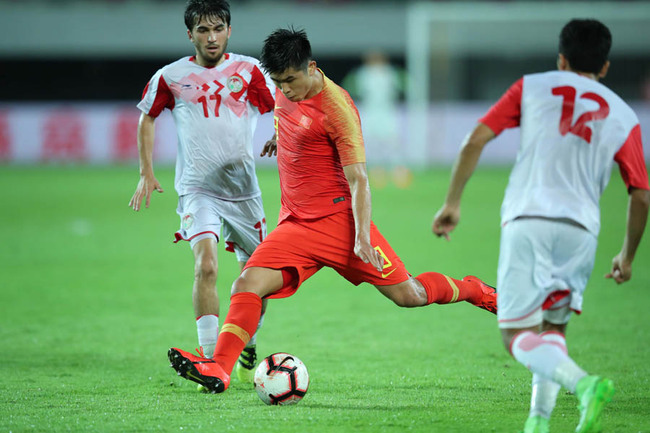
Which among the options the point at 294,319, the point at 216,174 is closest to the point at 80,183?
the point at 294,319

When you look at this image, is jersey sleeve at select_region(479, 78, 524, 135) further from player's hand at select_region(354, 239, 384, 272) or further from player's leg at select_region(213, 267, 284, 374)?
player's leg at select_region(213, 267, 284, 374)

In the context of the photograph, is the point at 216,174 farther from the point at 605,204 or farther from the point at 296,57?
the point at 605,204

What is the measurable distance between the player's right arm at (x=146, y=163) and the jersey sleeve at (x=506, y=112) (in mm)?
2401

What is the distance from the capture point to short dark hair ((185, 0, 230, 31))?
5277 millimetres

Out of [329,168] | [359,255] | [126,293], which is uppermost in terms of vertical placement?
[329,168]

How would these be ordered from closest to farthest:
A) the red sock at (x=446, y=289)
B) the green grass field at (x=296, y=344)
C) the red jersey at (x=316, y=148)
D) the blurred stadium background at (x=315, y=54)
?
the green grass field at (x=296, y=344)
the red jersey at (x=316, y=148)
the red sock at (x=446, y=289)
the blurred stadium background at (x=315, y=54)

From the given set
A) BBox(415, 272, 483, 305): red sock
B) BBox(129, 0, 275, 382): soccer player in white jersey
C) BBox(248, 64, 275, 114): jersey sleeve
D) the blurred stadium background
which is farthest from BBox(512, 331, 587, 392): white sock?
the blurred stadium background

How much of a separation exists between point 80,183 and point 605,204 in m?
11.9

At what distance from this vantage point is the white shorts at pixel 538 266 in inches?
145

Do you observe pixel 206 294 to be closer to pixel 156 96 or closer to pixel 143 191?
pixel 143 191

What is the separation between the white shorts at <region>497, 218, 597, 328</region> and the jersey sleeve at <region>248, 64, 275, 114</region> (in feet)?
7.48

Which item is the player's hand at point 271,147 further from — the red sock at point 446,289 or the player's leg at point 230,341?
the red sock at point 446,289

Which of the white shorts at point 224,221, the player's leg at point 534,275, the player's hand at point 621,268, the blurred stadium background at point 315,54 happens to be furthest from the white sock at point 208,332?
the blurred stadium background at point 315,54

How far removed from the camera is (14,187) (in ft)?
62.4
